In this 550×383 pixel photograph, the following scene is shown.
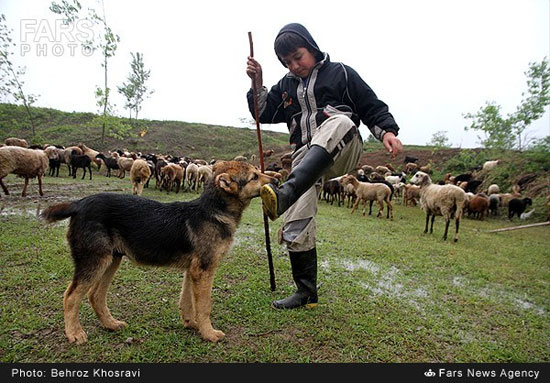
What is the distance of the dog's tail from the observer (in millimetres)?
2398

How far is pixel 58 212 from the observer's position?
2432 millimetres

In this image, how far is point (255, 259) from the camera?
4.98 m

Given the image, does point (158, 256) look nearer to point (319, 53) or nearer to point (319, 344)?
point (319, 344)

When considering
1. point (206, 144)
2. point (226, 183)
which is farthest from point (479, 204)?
point (206, 144)

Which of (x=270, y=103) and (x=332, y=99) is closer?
(x=332, y=99)

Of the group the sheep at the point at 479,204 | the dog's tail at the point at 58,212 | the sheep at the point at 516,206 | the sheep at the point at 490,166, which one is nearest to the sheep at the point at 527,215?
the sheep at the point at 516,206

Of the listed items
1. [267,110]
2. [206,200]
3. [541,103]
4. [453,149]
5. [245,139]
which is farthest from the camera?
[245,139]

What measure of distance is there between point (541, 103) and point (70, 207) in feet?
102

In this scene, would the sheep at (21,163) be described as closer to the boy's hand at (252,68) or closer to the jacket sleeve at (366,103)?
the boy's hand at (252,68)

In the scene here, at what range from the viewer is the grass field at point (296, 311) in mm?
2467

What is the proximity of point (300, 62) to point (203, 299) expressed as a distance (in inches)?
108

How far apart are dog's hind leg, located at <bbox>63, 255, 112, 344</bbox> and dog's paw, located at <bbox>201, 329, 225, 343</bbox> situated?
3.30 feet

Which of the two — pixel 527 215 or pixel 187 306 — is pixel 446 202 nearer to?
pixel 187 306
